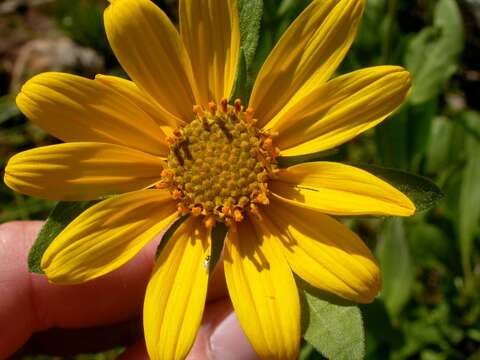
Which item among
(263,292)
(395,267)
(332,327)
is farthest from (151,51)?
(395,267)

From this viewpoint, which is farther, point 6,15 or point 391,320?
point 6,15

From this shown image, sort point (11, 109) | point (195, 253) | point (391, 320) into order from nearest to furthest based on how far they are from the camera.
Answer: point (195, 253), point (391, 320), point (11, 109)

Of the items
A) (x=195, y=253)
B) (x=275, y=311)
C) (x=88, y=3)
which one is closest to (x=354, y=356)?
(x=275, y=311)

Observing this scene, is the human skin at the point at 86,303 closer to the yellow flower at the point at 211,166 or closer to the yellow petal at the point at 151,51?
the yellow flower at the point at 211,166

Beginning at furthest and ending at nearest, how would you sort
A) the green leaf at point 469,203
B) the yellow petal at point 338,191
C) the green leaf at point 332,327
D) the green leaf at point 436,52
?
the green leaf at point 436,52, the green leaf at point 469,203, the green leaf at point 332,327, the yellow petal at point 338,191

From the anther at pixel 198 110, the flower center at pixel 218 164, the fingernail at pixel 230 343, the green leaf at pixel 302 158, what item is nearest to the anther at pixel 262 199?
the flower center at pixel 218 164

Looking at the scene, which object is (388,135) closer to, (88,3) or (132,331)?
(132,331)
